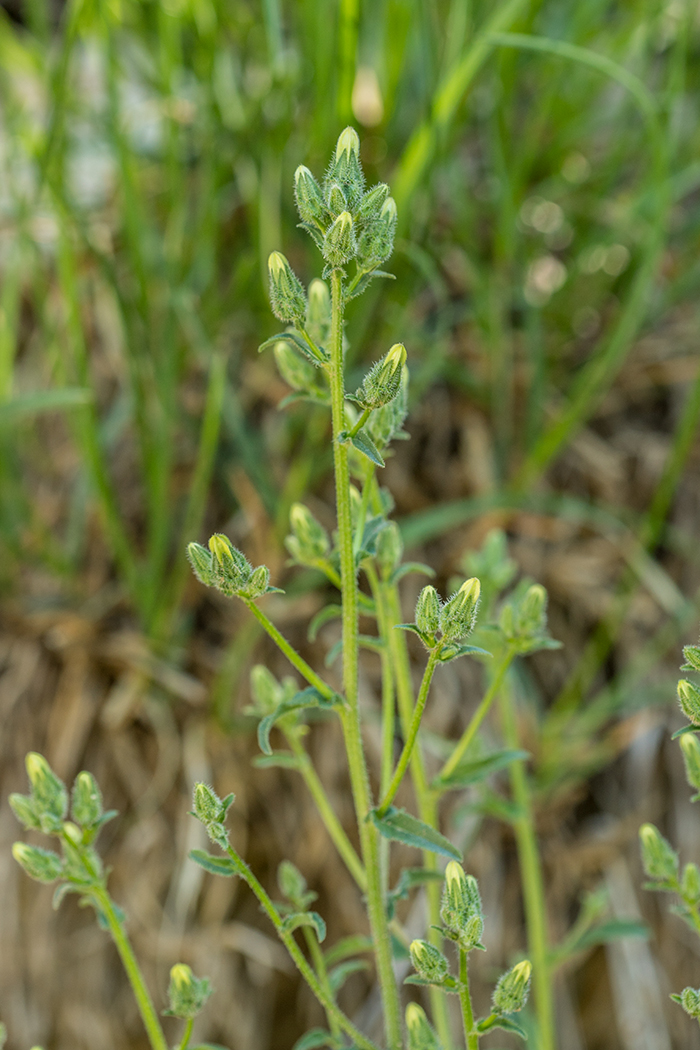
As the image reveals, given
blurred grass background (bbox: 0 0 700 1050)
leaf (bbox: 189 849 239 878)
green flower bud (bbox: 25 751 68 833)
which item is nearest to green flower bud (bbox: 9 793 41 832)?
green flower bud (bbox: 25 751 68 833)

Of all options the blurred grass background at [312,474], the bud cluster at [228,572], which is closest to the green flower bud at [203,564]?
the bud cluster at [228,572]

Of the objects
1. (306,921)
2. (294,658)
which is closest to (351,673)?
(294,658)

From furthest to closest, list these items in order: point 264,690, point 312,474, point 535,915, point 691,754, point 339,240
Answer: point 312,474, point 535,915, point 264,690, point 691,754, point 339,240

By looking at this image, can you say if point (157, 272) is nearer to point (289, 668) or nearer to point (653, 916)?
point (289, 668)

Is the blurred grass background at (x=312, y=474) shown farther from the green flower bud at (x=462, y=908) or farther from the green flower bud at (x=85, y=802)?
the green flower bud at (x=462, y=908)

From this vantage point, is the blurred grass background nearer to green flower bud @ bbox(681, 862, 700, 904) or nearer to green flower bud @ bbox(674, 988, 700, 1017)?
green flower bud @ bbox(681, 862, 700, 904)

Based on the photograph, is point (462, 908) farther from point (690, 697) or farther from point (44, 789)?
point (44, 789)

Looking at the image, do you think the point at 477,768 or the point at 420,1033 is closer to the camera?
the point at 420,1033
